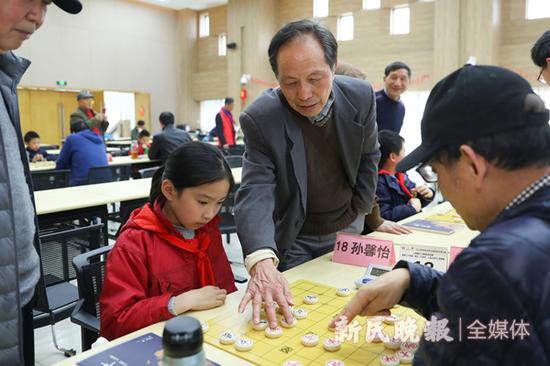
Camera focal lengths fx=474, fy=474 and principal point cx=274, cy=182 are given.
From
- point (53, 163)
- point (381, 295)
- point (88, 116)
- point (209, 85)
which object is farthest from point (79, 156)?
point (209, 85)

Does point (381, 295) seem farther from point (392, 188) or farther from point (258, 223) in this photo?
point (392, 188)

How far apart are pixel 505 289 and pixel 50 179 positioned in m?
4.74

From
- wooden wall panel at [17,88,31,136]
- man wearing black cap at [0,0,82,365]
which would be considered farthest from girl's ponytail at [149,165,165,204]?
wooden wall panel at [17,88,31,136]

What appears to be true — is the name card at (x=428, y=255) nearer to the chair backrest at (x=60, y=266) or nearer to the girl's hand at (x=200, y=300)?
the girl's hand at (x=200, y=300)

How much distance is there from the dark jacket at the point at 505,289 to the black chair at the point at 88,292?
128 centimetres

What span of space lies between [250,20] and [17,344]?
11668 millimetres

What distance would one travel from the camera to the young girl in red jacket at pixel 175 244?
1.37 m

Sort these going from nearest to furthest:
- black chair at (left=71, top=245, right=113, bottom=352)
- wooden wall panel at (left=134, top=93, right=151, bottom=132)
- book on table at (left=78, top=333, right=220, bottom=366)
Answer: book on table at (left=78, top=333, right=220, bottom=366), black chair at (left=71, top=245, right=113, bottom=352), wooden wall panel at (left=134, top=93, right=151, bottom=132)

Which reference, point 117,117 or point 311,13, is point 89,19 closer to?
point 117,117

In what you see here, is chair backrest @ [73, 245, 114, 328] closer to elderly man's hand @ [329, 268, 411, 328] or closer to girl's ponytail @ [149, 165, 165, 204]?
girl's ponytail @ [149, 165, 165, 204]

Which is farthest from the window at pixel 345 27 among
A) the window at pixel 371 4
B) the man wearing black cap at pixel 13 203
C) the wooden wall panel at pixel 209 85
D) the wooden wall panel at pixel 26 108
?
the man wearing black cap at pixel 13 203

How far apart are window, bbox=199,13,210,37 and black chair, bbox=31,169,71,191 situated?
10380mm

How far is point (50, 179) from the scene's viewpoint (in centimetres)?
465

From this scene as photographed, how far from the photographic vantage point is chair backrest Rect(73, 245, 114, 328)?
165 cm
